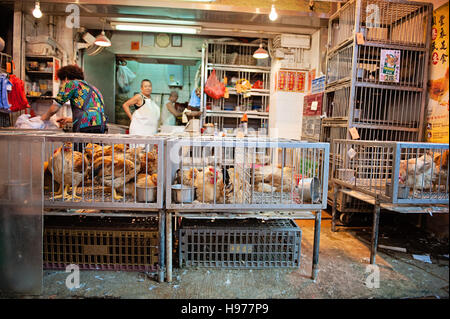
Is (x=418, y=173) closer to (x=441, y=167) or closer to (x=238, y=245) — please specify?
(x=441, y=167)

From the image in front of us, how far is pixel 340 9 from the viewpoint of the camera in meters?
4.66

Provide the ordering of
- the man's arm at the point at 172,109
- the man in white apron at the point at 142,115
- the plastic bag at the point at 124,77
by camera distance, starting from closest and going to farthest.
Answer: the man in white apron at the point at 142,115 < the man's arm at the point at 172,109 < the plastic bag at the point at 124,77

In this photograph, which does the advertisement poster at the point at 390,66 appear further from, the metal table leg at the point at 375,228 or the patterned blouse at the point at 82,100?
the patterned blouse at the point at 82,100

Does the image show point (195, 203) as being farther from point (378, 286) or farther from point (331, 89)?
point (331, 89)

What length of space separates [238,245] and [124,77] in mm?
7429

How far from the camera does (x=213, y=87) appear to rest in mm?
6520

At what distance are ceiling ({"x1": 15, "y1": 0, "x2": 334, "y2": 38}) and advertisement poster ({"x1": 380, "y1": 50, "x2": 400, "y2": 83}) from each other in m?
1.81

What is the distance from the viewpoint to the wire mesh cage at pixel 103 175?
232 centimetres

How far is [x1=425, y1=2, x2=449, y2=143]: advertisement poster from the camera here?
3701 mm

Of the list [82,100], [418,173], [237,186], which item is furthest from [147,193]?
[418,173]

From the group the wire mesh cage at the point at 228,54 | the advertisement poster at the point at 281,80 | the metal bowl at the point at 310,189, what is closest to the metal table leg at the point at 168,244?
the metal bowl at the point at 310,189

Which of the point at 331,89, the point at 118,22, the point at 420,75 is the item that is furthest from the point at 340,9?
the point at 118,22

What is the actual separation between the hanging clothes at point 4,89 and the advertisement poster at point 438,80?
6309mm
